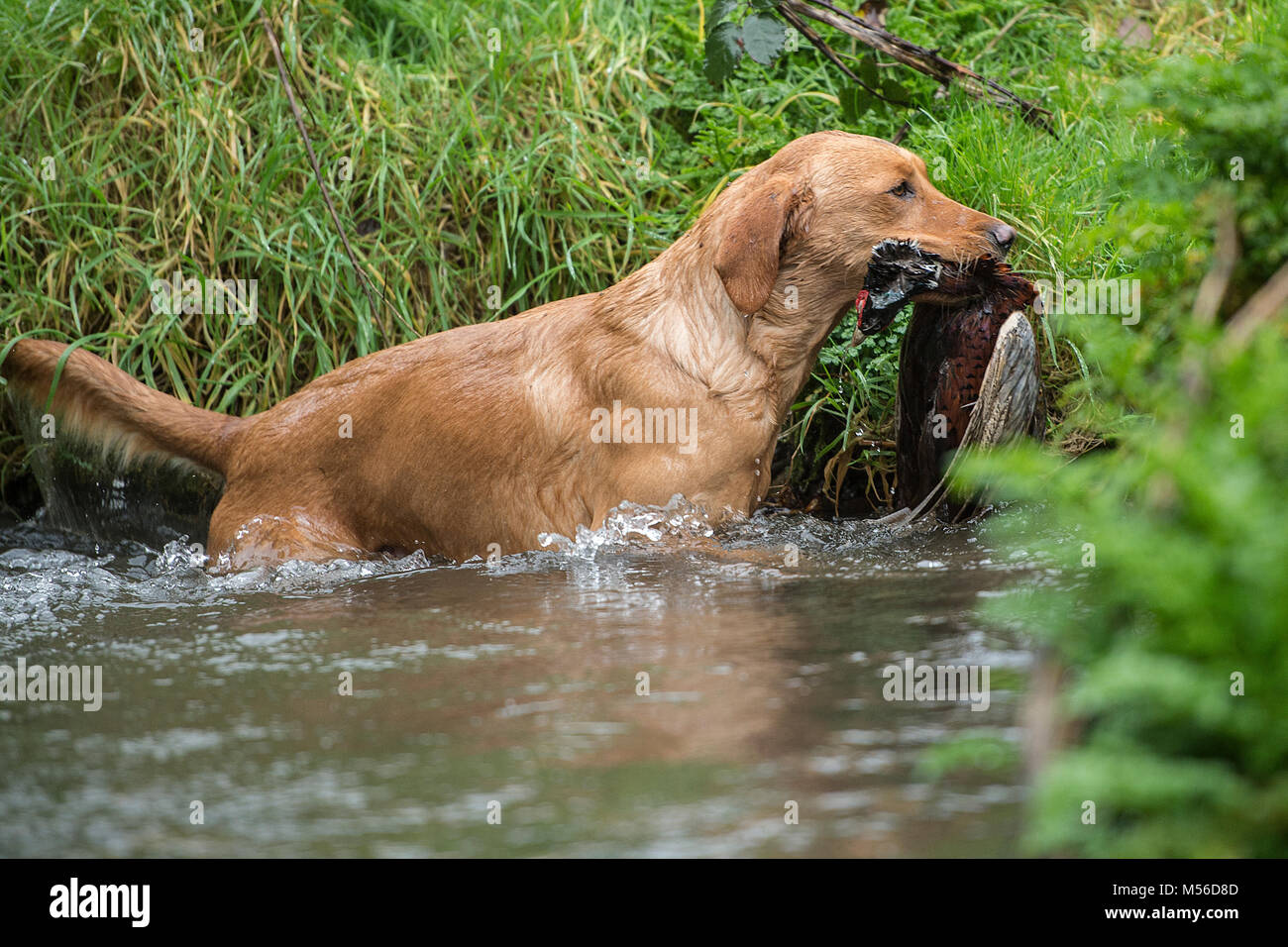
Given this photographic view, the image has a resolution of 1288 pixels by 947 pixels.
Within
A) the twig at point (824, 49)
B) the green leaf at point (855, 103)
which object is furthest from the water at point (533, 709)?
the green leaf at point (855, 103)

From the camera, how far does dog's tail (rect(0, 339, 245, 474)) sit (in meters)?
4.87

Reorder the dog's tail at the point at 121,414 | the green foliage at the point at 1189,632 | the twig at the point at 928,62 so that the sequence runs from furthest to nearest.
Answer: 1. the twig at the point at 928,62
2. the dog's tail at the point at 121,414
3. the green foliage at the point at 1189,632

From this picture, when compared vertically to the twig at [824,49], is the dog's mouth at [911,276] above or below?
below

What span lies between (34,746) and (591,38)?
5.47m

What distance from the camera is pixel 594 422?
14.8 feet

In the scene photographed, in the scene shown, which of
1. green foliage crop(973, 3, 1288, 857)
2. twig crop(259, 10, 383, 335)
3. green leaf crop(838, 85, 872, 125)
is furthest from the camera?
green leaf crop(838, 85, 872, 125)

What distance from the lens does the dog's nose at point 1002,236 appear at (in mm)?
4402

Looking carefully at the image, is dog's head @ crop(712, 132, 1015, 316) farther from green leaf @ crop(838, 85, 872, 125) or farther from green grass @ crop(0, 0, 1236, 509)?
green leaf @ crop(838, 85, 872, 125)

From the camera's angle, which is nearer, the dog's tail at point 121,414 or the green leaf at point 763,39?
the dog's tail at point 121,414

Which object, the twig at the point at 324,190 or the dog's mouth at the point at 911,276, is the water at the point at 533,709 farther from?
the twig at the point at 324,190

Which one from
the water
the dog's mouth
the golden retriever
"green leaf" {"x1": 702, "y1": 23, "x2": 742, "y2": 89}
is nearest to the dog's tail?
the golden retriever
